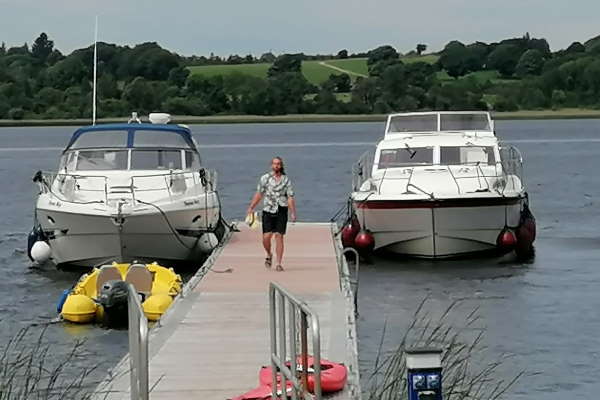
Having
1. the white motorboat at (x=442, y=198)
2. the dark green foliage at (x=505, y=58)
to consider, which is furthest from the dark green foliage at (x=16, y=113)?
the white motorboat at (x=442, y=198)

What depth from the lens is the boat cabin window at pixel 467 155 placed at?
26.4m

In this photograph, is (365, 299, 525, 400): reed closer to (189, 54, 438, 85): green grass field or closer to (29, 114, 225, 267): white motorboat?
(29, 114, 225, 267): white motorboat

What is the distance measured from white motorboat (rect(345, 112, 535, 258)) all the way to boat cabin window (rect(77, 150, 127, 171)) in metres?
4.63

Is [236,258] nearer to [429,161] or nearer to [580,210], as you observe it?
[429,161]

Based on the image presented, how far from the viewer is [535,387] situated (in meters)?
15.7

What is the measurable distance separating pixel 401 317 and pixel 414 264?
5.66 metres

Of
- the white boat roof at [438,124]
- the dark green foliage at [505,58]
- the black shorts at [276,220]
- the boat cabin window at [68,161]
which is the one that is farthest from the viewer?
the dark green foliage at [505,58]

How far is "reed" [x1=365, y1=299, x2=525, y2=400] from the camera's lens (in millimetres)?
11263

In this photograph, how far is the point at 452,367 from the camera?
12.3 meters

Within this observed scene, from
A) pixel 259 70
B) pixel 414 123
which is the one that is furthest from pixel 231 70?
pixel 414 123

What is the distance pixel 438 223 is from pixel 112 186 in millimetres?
6266

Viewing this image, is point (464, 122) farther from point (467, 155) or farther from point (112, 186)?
point (112, 186)

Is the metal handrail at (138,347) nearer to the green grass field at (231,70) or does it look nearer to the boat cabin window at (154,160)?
the boat cabin window at (154,160)

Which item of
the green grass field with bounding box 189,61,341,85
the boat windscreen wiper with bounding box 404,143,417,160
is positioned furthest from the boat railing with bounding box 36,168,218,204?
the green grass field with bounding box 189,61,341,85
